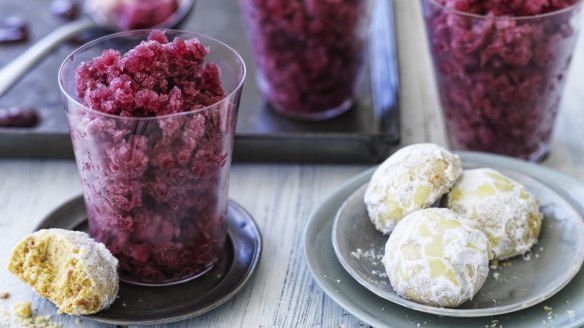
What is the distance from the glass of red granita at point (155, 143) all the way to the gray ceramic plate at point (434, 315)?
0.15 m

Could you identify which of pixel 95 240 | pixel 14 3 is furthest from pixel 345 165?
pixel 14 3

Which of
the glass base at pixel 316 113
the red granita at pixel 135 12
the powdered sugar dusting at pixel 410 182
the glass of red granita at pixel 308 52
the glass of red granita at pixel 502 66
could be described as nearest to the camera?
the powdered sugar dusting at pixel 410 182

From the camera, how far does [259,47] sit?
58.7 inches

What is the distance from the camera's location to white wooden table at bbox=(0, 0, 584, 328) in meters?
1.09

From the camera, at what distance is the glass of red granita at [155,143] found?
972 millimetres

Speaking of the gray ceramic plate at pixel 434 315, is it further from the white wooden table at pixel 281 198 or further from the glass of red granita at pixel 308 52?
the glass of red granita at pixel 308 52

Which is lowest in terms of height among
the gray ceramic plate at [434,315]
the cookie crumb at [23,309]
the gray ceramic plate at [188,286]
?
the cookie crumb at [23,309]

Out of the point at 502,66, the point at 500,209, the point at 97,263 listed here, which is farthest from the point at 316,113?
the point at 97,263

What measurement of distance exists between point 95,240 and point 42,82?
0.61 m

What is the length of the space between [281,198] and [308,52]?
0.29 metres

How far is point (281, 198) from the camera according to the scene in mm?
1359

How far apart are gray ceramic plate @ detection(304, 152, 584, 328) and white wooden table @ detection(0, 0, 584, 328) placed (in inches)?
2.5

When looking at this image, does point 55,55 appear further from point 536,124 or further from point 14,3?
point 536,124

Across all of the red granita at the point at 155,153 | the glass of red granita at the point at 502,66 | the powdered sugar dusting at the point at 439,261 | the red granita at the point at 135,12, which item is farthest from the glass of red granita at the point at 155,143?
the red granita at the point at 135,12
